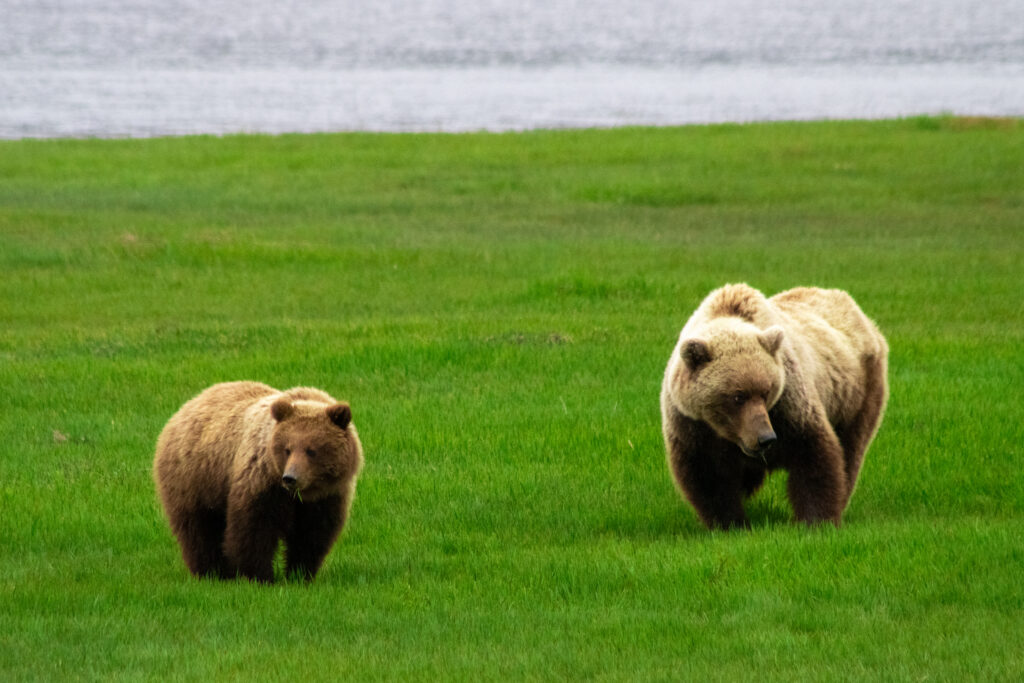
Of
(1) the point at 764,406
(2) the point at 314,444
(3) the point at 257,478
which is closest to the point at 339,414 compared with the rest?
(2) the point at 314,444

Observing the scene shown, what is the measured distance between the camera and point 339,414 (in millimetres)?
6914

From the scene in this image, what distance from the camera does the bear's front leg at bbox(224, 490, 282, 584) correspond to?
7070mm

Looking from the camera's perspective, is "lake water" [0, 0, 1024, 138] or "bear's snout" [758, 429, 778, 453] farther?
"lake water" [0, 0, 1024, 138]

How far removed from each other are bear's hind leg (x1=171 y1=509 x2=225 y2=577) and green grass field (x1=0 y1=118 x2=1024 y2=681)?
11 centimetres

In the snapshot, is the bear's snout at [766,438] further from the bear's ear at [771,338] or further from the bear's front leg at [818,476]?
the bear's front leg at [818,476]

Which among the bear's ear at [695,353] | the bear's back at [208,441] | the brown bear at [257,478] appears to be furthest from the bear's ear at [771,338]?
the bear's back at [208,441]

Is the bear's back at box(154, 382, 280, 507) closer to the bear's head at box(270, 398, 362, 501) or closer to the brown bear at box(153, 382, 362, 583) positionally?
the brown bear at box(153, 382, 362, 583)

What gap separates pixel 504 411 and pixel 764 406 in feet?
13.9

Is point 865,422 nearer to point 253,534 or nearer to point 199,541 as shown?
point 253,534

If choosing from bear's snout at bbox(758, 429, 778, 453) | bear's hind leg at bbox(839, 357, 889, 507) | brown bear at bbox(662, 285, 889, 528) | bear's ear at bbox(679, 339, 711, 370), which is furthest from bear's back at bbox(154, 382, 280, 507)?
bear's hind leg at bbox(839, 357, 889, 507)

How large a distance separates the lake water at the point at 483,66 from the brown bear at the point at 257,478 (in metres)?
33.3

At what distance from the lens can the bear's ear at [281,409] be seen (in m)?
6.84

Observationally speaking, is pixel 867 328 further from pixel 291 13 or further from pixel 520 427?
pixel 291 13

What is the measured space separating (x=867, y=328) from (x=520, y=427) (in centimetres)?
291
